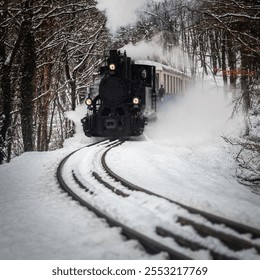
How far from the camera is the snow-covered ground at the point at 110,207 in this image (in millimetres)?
3471

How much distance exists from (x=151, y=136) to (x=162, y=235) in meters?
10.4

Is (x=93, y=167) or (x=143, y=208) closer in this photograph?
(x=143, y=208)

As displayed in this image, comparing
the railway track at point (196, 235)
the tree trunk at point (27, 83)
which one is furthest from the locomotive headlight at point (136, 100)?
the railway track at point (196, 235)

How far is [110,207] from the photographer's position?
444 cm

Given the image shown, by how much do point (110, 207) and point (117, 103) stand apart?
7.51m

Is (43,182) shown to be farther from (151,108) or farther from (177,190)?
(151,108)

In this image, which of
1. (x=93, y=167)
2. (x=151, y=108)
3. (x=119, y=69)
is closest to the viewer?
(x=93, y=167)

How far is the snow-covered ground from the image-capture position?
11.4 feet

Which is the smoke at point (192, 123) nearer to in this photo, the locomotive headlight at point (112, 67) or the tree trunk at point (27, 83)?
the locomotive headlight at point (112, 67)

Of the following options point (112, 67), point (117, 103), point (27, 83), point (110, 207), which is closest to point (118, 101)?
point (117, 103)

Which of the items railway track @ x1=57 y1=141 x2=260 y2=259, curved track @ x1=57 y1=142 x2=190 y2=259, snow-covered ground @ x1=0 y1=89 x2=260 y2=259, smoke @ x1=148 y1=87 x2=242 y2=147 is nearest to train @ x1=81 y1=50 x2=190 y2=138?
snow-covered ground @ x1=0 y1=89 x2=260 y2=259
